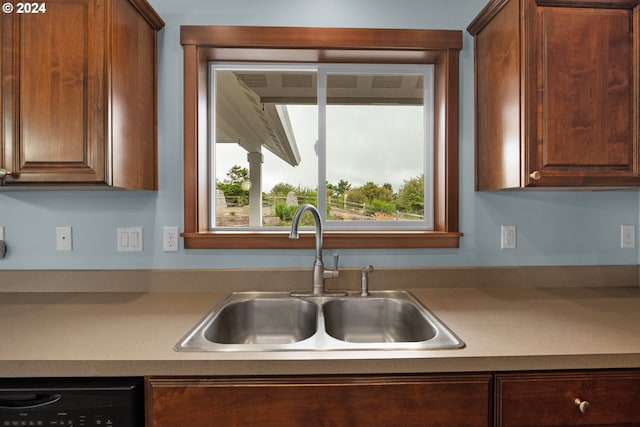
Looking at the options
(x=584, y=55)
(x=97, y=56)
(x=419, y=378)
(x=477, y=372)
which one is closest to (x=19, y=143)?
(x=97, y=56)

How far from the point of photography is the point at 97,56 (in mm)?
1205

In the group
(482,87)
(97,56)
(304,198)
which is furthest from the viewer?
(304,198)

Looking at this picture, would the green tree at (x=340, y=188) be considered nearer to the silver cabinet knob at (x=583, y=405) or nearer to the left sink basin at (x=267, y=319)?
the left sink basin at (x=267, y=319)

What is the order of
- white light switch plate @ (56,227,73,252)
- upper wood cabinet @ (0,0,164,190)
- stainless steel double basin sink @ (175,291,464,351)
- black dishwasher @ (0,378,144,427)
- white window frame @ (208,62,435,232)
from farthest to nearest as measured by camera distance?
white window frame @ (208,62,435,232) < white light switch plate @ (56,227,73,252) < stainless steel double basin sink @ (175,291,464,351) < upper wood cabinet @ (0,0,164,190) < black dishwasher @ (0,378,144,427)

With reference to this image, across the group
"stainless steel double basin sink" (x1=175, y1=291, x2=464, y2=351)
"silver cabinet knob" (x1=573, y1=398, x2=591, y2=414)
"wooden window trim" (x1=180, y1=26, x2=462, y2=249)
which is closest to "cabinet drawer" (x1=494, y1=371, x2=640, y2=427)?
"silver cabinet knob" (x1=573, y1=398, x2=591, y2=414)

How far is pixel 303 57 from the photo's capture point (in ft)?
Answer: 5.54

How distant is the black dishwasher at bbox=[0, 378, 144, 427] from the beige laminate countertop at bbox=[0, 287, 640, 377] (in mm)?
39

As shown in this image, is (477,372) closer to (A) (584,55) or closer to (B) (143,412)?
(B) (143,412)

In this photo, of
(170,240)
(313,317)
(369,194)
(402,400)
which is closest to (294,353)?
(402,400)

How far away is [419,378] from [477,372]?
0.53 ft

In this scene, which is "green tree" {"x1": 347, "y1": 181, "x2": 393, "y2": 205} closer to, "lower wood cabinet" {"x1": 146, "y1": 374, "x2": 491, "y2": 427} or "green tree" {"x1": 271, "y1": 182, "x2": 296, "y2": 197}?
"green tree" {"x1": 271, "y1": 182, "x2": 296, "y2": 197}

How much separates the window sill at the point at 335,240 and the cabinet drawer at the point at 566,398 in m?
0.75

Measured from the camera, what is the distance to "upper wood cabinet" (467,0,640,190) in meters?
1.26

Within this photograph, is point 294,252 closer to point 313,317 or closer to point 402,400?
point 313,317
